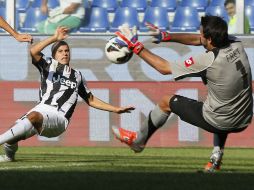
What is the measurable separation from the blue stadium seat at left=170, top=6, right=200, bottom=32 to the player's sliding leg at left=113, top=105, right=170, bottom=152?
28.6 feet

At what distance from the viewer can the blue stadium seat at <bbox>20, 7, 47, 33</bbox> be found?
18867 mm

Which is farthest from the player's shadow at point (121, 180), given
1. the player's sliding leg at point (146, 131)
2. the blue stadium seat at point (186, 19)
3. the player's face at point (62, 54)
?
the blue stadium seat at point (186, 19)

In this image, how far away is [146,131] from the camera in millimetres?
10062

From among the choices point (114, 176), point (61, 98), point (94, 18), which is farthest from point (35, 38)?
point (114, 176)

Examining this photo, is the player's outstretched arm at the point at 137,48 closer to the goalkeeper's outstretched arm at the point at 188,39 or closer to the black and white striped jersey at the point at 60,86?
the goalkeeper's outstretched arm at the point at 188,39

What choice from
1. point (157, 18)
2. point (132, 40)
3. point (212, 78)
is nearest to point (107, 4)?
point (157, 18)

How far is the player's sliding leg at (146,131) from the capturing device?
991 centimetres

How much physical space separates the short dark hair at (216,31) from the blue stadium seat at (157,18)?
9307mm

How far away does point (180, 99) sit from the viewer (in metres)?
9.84

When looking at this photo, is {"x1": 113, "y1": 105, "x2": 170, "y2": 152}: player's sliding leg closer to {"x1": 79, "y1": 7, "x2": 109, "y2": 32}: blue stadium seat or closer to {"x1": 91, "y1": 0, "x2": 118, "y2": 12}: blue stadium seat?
{"x1": 79, "y1": 7, "x2": 109, "y2": 32}: blue stadium seat

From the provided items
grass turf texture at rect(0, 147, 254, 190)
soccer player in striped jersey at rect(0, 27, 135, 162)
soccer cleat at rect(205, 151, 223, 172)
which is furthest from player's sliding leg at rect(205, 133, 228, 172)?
soccer player in striped jersey at rect(0, 27, 135, 162)

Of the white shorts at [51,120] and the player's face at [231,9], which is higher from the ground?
the player's face at [231,9]

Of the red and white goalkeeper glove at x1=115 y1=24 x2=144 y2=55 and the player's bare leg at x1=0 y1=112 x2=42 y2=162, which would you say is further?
the player's bare leg at x1=0 y1=112 x2=42 y2=162

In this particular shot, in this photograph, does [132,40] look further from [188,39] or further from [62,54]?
[62,54]
